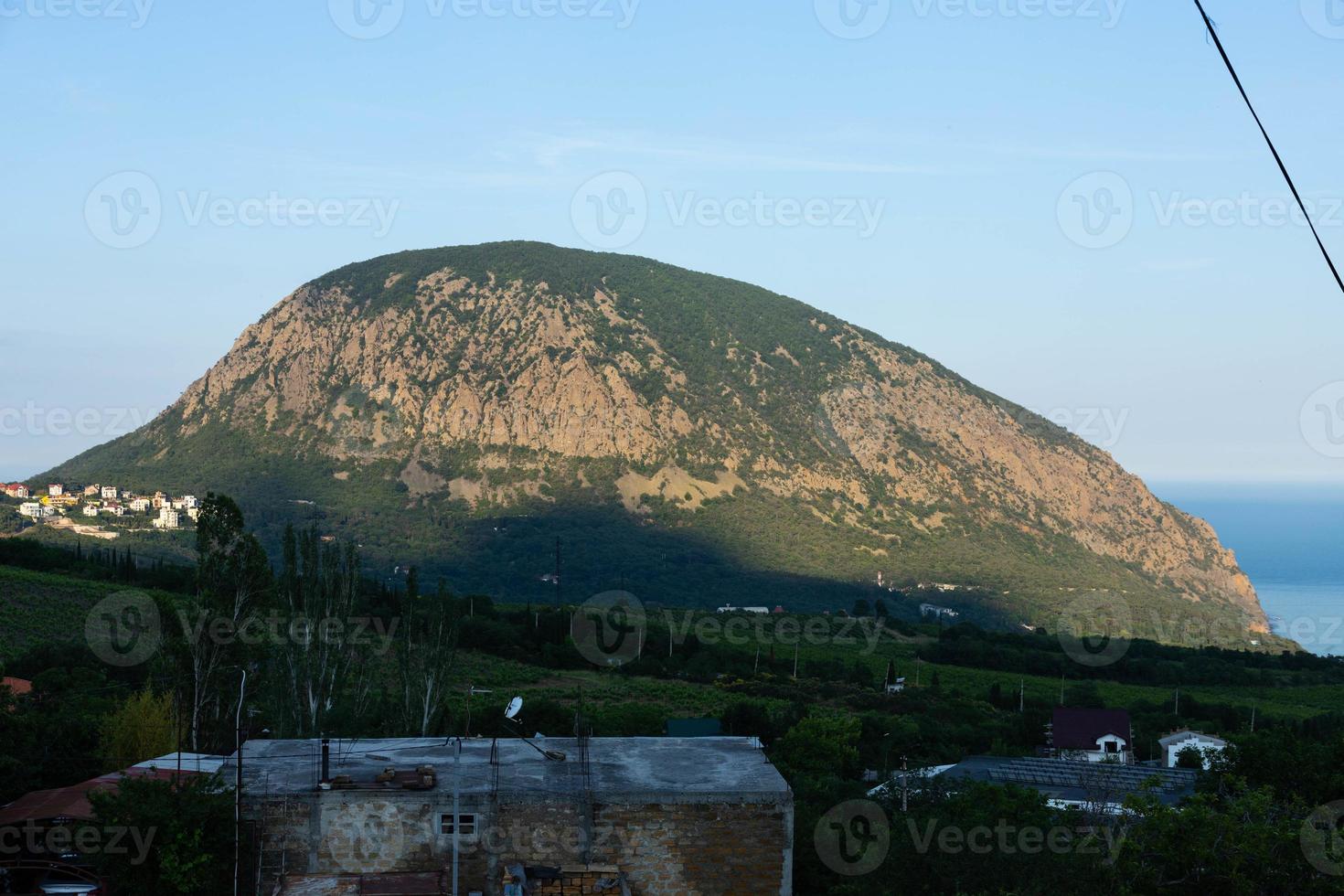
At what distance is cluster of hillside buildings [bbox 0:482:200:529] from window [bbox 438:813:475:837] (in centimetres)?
9932

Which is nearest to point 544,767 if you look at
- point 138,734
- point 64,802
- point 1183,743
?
point 64,802

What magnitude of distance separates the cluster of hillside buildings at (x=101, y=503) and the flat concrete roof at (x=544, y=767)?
3768 inches

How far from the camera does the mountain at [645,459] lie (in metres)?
118

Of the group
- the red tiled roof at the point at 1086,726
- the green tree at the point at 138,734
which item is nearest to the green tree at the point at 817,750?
the red tiled roof at the point at 1086,726

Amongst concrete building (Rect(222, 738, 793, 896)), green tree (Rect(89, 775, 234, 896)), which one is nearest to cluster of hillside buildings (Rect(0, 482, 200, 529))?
green tree (Rect(89, 775, 234, 896))

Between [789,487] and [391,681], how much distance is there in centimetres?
8158

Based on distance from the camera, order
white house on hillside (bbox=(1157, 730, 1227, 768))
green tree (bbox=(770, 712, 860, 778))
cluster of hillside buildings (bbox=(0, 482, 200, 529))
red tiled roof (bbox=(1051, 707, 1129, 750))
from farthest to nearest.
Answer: cluster of hillside buildings (bbox=(0, 482, 200, 529))
red tiled roof (bbox=(1051, 707, 1129, 750))
white house on hillside (bbox=(1157, 730, 1227, 768))
green tree (bbox=(770, 712, 860, 778))

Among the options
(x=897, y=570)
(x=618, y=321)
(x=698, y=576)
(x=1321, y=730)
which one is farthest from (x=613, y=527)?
(x=1321, y=730)

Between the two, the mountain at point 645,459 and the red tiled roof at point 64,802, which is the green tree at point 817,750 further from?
the mountain at point 645,459

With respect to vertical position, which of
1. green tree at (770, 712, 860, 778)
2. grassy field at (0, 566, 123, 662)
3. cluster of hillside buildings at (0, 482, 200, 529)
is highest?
cluster of hillside buildings at (0, 482, 200, 529)

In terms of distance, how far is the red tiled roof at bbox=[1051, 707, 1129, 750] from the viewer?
4731cm

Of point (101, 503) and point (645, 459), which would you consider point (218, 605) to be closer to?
point (101, 503)

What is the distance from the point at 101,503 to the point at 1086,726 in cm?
9640

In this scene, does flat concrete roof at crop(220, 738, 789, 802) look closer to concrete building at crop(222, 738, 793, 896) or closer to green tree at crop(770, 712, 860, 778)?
concrete building at crop(222, 738, 793, 896)
